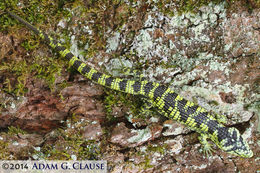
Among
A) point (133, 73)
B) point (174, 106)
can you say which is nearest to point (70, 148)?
point (133, 73)

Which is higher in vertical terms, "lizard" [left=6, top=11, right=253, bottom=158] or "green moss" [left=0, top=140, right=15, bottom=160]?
"lizard" [left=6, top=11, right=253, bottom=158]

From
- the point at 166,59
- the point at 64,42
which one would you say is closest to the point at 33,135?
the point at 64,42

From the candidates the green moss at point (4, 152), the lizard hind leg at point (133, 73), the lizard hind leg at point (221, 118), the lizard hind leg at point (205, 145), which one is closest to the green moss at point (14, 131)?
the green moss at point (4, 152)

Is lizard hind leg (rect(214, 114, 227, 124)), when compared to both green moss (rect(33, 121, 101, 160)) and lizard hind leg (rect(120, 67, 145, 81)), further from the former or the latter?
green moss (rect(33, 121, 101, 160))

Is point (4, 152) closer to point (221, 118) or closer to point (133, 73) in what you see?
point (133, 73)

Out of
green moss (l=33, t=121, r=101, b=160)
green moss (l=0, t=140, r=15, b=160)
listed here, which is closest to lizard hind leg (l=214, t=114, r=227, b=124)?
green moss (l=33, t=121, r=101, b=160)

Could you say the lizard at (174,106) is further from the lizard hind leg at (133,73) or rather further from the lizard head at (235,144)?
the lizard hind leg at (133,73)

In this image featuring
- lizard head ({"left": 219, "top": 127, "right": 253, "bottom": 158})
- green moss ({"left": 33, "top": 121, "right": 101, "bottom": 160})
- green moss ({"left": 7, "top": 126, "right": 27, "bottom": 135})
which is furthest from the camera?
lizard head ({"left": 219, "top": 127, "right": 253, "bottom": 158})
